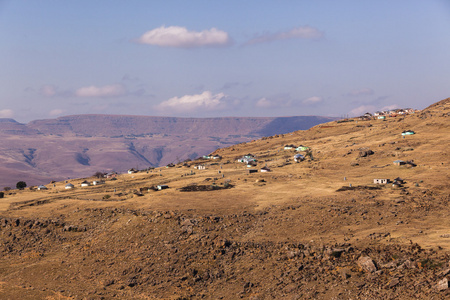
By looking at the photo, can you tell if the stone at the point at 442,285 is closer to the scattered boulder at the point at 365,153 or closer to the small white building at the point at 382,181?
the small white building at the point at 382,181

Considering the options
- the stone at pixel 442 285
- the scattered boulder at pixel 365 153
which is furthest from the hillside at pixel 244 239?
→ the scattered boulder at pixel 365 153

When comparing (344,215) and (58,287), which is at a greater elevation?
(344,215)

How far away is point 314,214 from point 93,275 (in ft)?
83.2

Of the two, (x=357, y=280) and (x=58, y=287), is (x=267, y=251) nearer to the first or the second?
(x=357, y=280)

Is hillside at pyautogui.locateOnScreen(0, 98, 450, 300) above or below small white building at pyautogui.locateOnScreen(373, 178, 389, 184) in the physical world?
below

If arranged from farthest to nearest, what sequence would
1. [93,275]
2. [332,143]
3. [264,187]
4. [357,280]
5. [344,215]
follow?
[332,143] < [264,187] < [344,215] < [93,275] < [357,280]

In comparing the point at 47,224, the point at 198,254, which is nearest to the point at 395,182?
the point at 198,254

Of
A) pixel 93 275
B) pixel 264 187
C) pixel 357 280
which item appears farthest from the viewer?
pixel 264 187

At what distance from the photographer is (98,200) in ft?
239

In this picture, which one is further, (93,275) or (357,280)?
(93,275)

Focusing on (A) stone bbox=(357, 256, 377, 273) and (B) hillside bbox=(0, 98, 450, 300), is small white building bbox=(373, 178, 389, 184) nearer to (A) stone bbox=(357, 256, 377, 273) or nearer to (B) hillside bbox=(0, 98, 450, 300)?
(B) hillside bbox=(0, 98, 450, 300)

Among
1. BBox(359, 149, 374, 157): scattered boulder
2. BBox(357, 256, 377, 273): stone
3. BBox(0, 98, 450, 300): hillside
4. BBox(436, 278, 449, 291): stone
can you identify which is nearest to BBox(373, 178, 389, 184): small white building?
BBox(0, 98, 450, 300): hillside

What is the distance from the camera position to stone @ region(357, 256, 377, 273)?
124 feet

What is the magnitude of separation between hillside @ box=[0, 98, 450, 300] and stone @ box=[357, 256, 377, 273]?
139 millimetres
